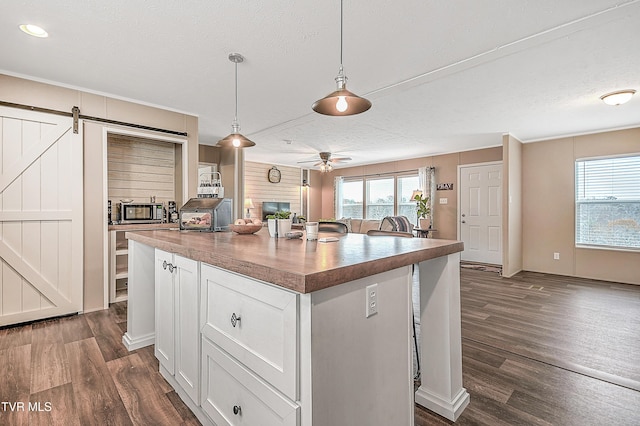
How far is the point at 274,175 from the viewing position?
831 centimetres

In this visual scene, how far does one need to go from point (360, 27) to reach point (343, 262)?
1935 mm

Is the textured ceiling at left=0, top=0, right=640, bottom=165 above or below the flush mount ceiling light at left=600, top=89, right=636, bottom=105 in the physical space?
above

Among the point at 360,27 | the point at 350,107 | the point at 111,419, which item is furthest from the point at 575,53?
the point at 111,419

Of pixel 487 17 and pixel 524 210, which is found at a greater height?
pixel 487 17

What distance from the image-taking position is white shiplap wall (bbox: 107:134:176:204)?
4.01 m

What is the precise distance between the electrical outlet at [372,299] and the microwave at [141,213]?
3.75 m

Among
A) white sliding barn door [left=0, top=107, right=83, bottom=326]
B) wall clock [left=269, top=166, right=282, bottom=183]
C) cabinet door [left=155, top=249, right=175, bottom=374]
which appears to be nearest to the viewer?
cabinet door [left=155, top=249, right=175, bottom=374]

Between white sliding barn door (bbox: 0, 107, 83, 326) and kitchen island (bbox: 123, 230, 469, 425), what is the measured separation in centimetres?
218

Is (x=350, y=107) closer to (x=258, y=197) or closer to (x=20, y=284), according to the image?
(x=20, y=284)

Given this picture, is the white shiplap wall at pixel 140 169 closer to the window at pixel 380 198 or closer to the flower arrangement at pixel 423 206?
the flower arrangement at pixel 423 206

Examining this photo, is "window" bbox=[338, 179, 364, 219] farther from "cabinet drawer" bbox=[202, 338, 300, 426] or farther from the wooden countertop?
"cabinet drawer" bbox=[202, 338, 300, 426]

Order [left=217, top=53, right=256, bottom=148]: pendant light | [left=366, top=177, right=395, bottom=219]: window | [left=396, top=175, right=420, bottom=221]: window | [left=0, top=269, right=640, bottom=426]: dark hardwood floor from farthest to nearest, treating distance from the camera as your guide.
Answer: [left=366, top=177, right=395, bottom=219]: window < [left=396, top=175, right=420, bottom=221]: window < [left=217, top=53, right=256, bottom=148]: pendant light < [left=0, top=269, right=640, bottom=426]: dark hardwood floor

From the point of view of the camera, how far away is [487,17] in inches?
81.9

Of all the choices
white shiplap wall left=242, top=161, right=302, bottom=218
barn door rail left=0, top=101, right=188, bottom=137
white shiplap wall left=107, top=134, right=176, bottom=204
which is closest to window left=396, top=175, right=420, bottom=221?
white shiplap wall left=242, top=161, right=302, bottom=218
